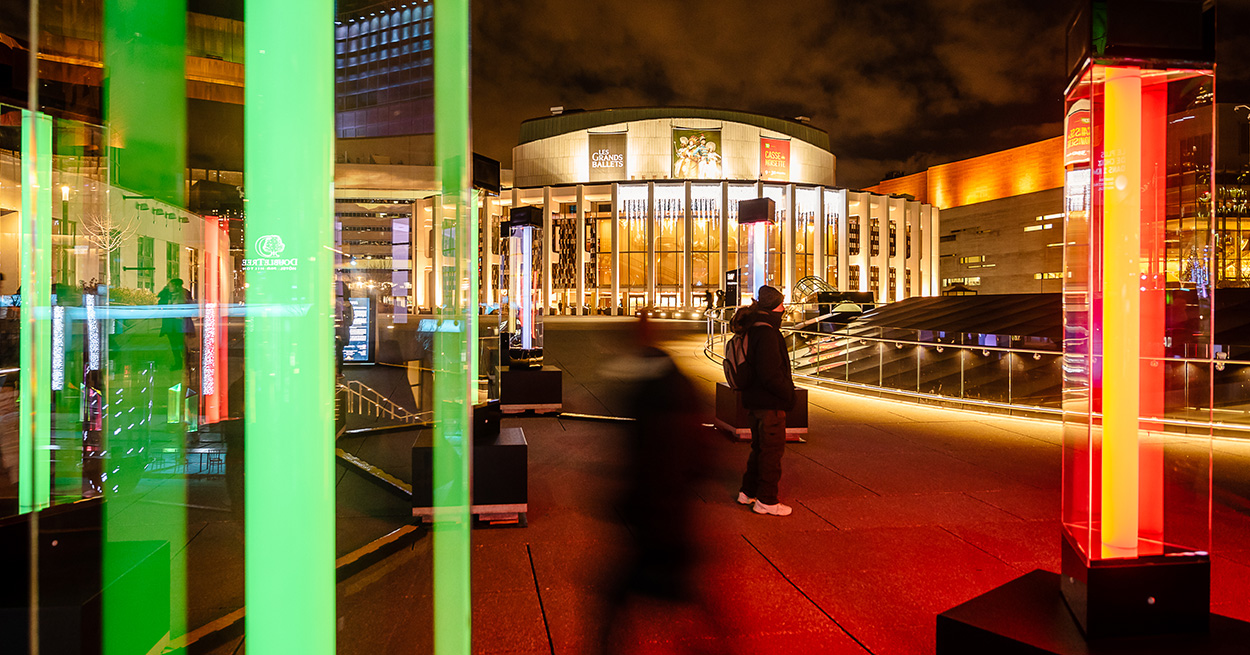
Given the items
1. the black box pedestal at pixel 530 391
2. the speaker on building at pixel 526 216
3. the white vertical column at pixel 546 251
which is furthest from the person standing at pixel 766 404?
the white vertical column at pixel 546 251

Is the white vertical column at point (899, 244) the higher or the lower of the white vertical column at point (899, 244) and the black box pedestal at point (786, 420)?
the higher

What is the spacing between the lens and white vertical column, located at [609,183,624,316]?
48.3 metres

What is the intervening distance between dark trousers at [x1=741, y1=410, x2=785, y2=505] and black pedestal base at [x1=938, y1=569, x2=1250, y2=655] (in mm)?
2911

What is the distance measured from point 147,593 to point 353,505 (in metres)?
2.77

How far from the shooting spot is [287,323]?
1.06m

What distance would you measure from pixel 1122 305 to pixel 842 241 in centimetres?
5395

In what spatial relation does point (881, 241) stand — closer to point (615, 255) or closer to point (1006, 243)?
point (1006, 243)

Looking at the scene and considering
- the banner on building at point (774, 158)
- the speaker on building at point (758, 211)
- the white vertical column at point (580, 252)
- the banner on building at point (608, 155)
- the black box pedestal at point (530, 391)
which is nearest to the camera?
the black box pedestal at point (530, 391)

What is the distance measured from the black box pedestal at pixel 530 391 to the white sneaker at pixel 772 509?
198 inches

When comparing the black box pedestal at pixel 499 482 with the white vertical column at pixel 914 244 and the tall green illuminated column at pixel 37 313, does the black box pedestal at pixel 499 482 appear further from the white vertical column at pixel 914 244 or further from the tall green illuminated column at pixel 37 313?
the white vertical column at pixel 914 244

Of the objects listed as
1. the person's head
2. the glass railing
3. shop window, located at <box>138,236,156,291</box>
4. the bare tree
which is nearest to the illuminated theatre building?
the glass railing

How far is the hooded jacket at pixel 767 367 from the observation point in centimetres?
515

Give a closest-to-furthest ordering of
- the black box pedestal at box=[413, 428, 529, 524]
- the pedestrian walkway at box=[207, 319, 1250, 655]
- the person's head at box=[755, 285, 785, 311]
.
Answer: the pedestrian walkway at box=[207, 319, 1250, 655] < the black box pedestal at box=[413, 428, 529, 524] < the person's head at box=[755, 285, 785, 311]

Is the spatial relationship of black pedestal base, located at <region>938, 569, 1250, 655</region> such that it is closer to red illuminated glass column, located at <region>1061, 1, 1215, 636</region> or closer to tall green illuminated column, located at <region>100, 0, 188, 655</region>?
red illuminated glass column, located at <region>1061, 1, 1215, 636</region>
